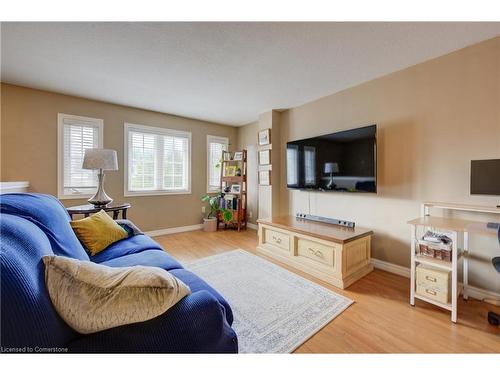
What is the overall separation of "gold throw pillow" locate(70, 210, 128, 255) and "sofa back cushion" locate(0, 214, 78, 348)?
117 cm

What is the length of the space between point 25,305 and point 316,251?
228 cm

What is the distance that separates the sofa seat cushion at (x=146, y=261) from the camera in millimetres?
1494

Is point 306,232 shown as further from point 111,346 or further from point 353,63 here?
point 111,346

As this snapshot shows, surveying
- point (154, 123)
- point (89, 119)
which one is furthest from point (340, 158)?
point (89, 119)

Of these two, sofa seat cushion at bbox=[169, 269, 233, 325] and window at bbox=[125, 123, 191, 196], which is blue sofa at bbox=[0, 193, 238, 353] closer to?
sofa seat cushion at bbox=[169, 269, 233, 325]

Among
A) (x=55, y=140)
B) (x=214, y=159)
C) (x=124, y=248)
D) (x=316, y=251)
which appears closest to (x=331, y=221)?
(x=316, y=251)

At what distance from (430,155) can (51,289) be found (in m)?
2.97

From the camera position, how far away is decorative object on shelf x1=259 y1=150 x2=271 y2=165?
12.6 feet

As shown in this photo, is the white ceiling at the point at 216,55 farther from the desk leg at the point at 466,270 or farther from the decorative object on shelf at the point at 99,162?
the desk leg at the point at 466,270

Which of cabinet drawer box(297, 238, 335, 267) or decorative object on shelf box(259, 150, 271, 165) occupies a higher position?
decorative object on shelf box(259, 150, 271, 165)

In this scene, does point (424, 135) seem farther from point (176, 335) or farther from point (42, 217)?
point (42, 217)

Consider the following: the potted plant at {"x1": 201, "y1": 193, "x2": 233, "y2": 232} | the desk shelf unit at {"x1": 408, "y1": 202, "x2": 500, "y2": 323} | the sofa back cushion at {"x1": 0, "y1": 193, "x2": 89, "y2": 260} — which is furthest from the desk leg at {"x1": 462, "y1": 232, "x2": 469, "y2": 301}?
the potted plant at {"x1": 201, "y1": 193, "x2": 233, "y2": 232}

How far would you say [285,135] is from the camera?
3766 millimetres

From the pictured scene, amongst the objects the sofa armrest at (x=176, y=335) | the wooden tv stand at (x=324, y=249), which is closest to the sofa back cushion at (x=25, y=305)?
the sofa armrest at (x=176, y=335)
